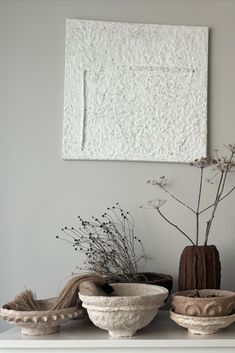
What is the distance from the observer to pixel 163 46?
147 centimetres

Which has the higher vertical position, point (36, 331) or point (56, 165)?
point (56, 165)

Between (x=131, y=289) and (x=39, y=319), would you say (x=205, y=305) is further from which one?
(x=39, y=319)

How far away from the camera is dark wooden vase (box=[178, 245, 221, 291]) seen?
124cm

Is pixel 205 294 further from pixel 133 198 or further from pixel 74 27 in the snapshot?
pixel 74 27

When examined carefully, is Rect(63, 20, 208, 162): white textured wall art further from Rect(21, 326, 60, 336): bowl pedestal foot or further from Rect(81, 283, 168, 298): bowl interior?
Rect(21, 326, 60, 336): bowl pedestal foot

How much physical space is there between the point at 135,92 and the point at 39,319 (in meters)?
0.78

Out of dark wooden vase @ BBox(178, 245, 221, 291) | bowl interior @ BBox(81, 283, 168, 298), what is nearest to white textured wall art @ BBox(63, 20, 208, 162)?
dark wooden vase @ BBox(178, 245, 221, 291)

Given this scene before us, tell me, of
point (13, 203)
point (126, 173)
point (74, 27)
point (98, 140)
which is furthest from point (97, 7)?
point (13, 203)

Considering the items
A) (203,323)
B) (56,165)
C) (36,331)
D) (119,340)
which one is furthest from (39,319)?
(56,165)

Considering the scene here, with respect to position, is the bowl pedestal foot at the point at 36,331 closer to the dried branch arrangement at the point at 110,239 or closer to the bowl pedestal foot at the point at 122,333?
the bowl pedestal foot at the point at 122,333

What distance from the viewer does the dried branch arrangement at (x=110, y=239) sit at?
1381 millimetres

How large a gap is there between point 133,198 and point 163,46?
52 centimetres

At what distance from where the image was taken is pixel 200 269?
1.24 meters

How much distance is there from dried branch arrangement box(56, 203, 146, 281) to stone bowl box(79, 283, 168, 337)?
1.06 feet
